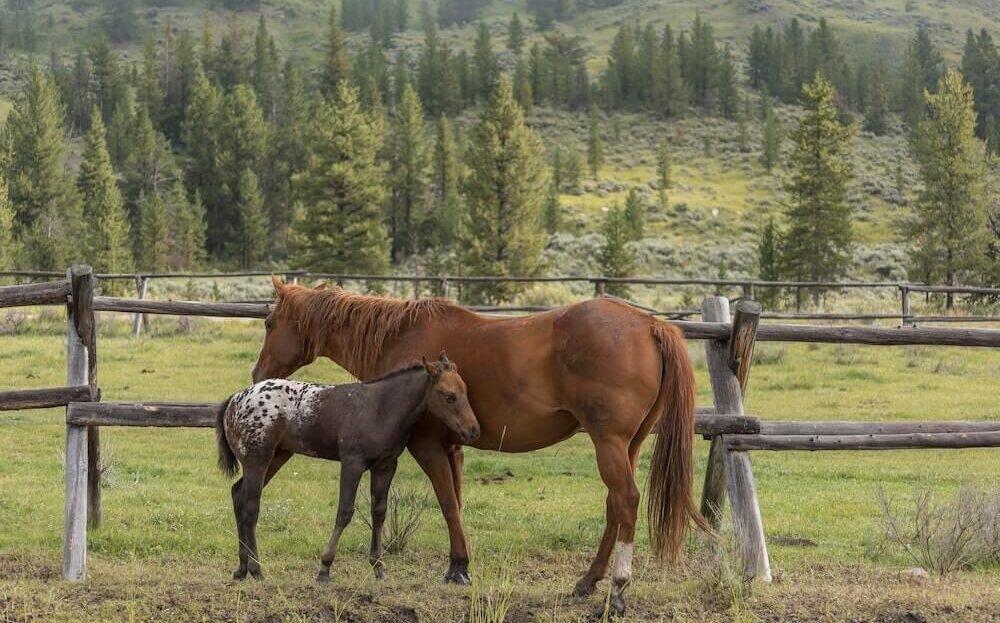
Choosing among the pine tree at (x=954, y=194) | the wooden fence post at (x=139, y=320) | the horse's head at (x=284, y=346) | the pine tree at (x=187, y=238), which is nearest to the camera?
the horse's head at (x=284, y=346)

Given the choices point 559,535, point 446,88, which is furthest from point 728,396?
point 446,88

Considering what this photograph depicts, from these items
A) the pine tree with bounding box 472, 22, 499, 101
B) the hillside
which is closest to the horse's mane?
the hillside

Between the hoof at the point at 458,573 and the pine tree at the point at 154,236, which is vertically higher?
the hoof at the point at 458,573

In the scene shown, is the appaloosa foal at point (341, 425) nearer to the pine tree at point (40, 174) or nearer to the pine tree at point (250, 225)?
the pine tree at point (40, 174)

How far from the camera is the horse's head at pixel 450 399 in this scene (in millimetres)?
5191

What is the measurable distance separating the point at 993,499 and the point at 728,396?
7.99 ft

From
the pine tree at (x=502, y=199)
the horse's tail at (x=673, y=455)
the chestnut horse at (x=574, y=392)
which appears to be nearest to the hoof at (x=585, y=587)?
the chestnut horse at (x=574, y=392)

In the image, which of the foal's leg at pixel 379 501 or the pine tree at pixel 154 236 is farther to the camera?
the pine tree at pixel 154 236

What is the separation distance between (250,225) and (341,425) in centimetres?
6007

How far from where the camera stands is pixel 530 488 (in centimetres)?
927

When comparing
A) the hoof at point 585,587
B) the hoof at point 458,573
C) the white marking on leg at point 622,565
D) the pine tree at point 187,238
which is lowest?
the pine tree at point 187,238

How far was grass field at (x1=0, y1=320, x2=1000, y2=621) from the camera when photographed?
504cm

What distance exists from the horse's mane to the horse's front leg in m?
0.66

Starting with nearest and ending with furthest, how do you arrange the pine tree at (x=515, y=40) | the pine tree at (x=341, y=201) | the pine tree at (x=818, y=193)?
the pine tree at (x=818, y=193) < the pine tree at (x=341, y=201) < the pine tree at (x=515, y=40)
